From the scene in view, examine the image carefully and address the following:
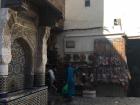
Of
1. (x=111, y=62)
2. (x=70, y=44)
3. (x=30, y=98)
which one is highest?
(x=70, y=44)

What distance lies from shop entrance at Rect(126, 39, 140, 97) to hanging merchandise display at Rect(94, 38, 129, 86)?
157 cm

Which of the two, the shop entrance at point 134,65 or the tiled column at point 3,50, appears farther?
the shop entrance at point 134,65

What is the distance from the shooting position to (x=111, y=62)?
52.2ft

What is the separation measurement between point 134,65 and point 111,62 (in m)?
2.24

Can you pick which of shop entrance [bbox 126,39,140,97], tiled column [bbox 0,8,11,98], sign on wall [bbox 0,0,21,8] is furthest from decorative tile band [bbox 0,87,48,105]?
shop entrance [bbox 126,39,140,97]

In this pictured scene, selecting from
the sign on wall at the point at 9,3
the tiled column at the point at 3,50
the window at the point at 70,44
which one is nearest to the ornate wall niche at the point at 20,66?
the tiled column at the point at 3,50

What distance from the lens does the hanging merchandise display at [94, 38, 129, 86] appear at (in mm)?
15641

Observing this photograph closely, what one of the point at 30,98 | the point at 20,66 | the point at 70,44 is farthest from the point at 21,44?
the point at 70,44

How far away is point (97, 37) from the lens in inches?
650

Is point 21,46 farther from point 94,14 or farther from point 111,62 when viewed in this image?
point 94,14

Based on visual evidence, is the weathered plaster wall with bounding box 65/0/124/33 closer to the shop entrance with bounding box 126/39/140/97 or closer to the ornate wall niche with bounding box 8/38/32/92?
the shop entrance with bounding box 126/39/140/97

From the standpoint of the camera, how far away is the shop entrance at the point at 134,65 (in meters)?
17.3

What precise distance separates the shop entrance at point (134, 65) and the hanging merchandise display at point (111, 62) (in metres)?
1.57

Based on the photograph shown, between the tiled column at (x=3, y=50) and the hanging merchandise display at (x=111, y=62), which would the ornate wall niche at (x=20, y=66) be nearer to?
the tiled column at (x=3, y=50)
